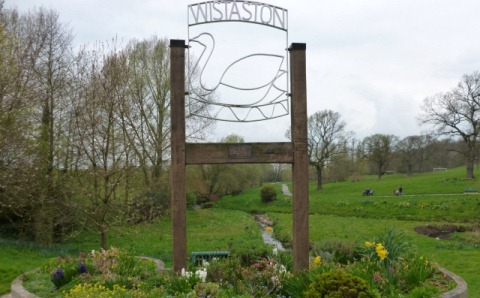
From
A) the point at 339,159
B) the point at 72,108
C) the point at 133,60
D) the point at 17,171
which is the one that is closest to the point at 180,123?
the point at 17,171

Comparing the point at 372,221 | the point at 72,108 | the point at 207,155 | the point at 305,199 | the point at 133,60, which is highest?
the point at 133,60

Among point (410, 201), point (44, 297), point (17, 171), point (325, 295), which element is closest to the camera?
point (325, 295)

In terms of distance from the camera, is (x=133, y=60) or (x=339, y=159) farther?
(x=339, y=159)

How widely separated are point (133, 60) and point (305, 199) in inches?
823

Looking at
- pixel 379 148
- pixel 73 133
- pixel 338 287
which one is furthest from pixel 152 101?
pixel 379 148

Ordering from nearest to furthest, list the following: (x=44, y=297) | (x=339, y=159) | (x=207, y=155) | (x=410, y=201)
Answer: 1. (x=44, y=297)
2. (x=207, y=155)
3. (x=410, y=201)
4. (x=339, y=159)

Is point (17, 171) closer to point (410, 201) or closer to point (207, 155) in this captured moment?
point (207, 155)

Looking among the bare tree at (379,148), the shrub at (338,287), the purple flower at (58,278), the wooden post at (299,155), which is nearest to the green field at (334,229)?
the wooden post at (299,155)

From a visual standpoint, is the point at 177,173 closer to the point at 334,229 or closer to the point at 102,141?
the point at 102,141

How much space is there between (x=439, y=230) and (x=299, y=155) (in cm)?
1670

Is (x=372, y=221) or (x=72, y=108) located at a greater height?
(x=72, y=108)

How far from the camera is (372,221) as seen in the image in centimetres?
2612

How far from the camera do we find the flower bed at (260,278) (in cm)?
638

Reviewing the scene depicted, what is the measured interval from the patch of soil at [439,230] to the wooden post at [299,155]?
14.8m
